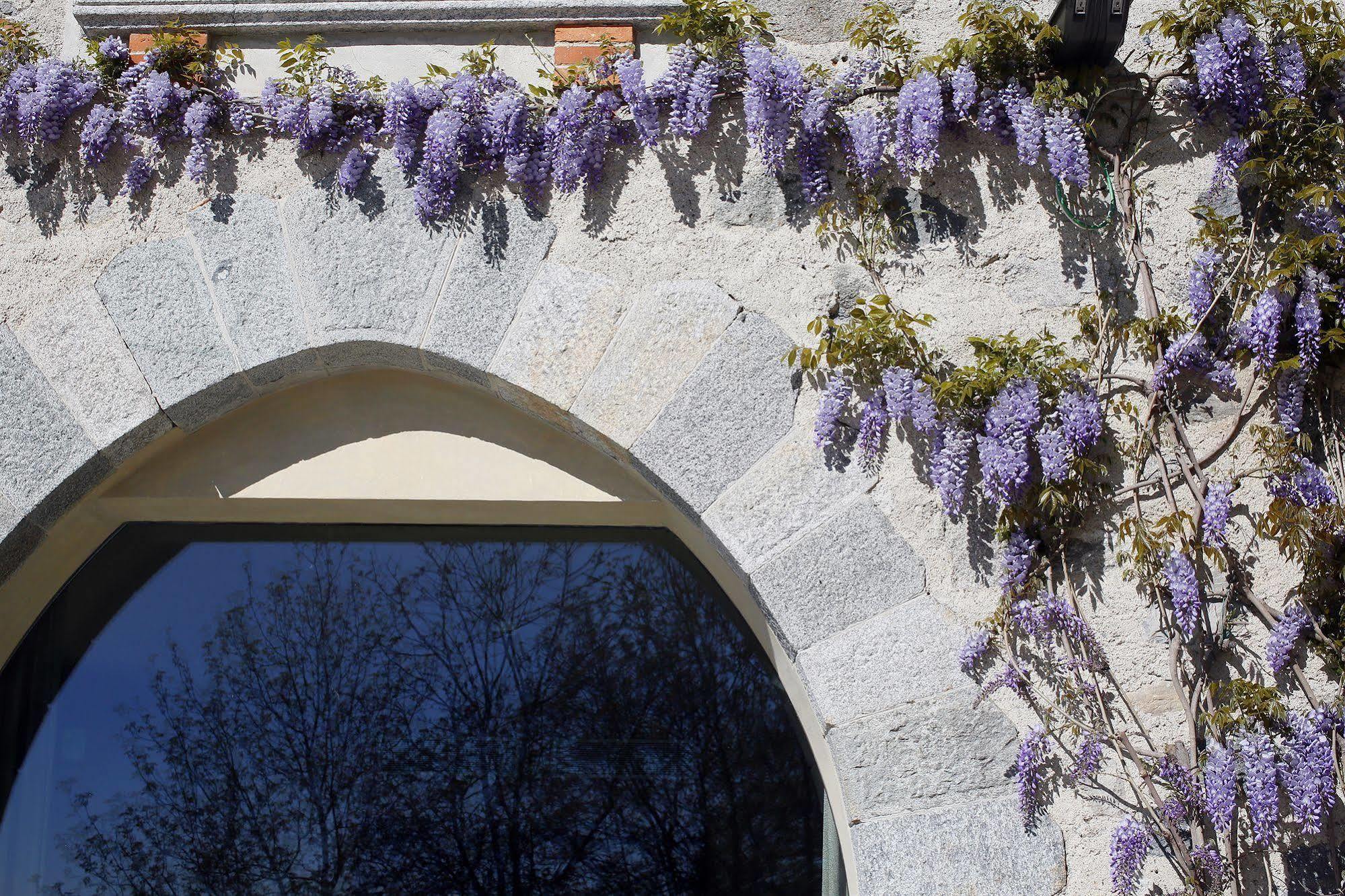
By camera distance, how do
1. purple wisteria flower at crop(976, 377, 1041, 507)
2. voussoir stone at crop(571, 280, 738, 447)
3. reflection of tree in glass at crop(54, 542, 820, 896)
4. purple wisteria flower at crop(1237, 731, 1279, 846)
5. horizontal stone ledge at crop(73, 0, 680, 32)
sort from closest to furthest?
purple wisteria flower at crop(1237, 731, 1279, 846) < purple wisteria flower at crop(976, 377, 1041, 507) < voussoir stone at crop(571, 280, 738, 447) < horizontal stone ledge at crop(73, 0, 680, 32) < reflection of tree in glass at crop(54, 542, 820, 896)

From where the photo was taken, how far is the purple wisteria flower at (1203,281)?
2318mm

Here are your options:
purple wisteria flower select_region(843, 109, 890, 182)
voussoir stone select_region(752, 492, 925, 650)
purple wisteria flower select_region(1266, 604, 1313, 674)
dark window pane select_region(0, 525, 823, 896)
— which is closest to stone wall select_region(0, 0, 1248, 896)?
voussoir stone select_region(752, 492, 925, 650)

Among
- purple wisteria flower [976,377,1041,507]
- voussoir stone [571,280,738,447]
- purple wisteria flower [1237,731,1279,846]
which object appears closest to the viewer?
purple wisteria flower [1237,731,1279,846]

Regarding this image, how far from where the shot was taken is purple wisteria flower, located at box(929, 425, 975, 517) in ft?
7.30

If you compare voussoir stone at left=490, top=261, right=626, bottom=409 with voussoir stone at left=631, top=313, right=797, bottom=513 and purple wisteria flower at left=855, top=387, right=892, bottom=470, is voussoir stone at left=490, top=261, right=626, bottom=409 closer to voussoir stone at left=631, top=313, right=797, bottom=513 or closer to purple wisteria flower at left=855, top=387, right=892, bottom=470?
voussoir stone at left=631, top=313, right=797, bottom=513

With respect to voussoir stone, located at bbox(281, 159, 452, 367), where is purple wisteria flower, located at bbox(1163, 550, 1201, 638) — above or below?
below

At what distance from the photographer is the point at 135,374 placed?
7.84 ft

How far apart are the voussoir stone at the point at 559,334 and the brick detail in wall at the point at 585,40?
0.52 meters

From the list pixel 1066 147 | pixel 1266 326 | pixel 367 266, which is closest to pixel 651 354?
pixel 367 266

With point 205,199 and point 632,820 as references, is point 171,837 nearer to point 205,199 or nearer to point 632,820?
point 632,820

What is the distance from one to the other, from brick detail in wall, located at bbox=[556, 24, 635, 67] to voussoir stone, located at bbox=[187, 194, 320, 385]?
74 centimetres

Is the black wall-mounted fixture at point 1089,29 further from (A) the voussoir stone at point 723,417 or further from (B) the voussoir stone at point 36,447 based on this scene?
(B) the voussoir stone at point 36,447

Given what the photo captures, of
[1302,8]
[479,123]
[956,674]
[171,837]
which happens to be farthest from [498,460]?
[1302,8]

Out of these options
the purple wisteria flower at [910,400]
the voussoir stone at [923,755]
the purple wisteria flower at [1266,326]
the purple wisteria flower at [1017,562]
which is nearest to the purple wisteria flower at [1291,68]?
the purple wisteria flower at [1266,326]
